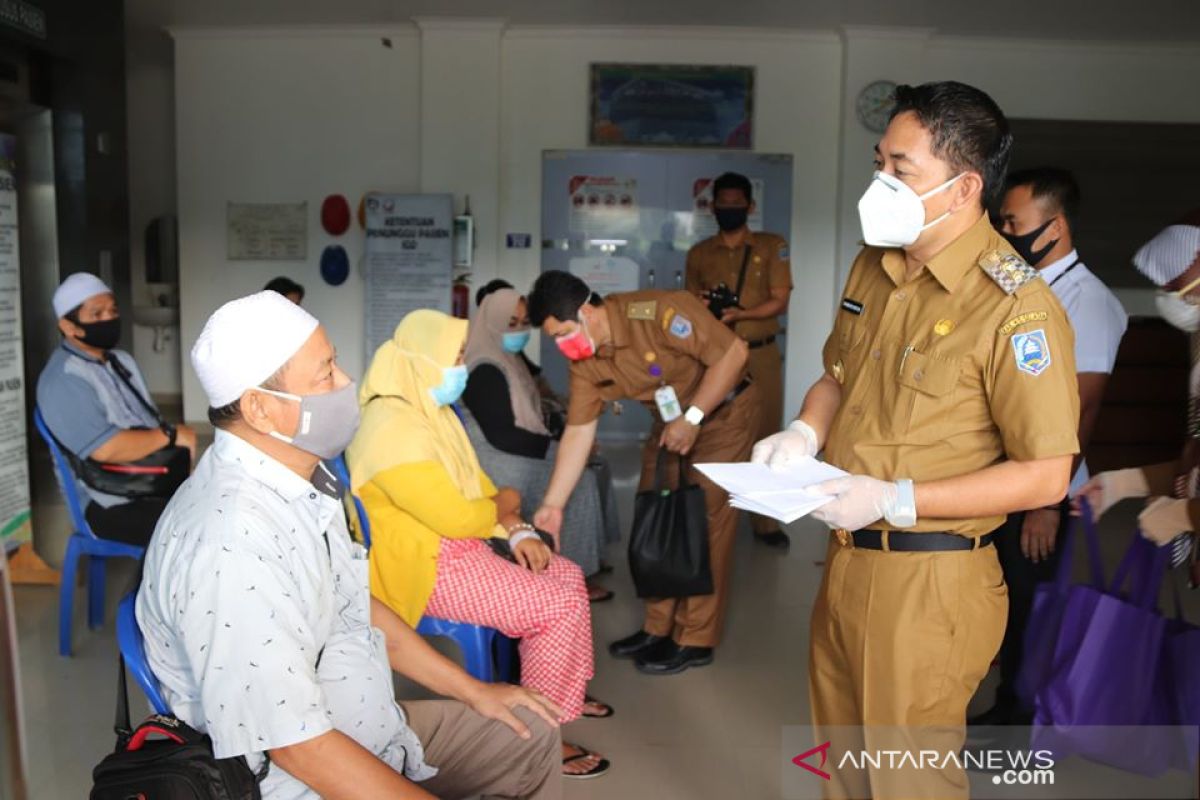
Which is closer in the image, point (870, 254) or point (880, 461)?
point (880, 461)

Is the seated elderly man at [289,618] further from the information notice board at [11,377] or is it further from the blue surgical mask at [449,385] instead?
the information notice board at [11,377]

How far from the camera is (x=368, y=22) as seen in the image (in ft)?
22.7

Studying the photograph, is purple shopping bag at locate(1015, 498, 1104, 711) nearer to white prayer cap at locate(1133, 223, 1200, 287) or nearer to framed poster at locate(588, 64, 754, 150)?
white prayer cap at locate(1133, 223, 1200, 287)

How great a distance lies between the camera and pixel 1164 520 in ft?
6.33

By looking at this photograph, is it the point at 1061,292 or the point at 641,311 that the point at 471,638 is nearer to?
the point at 641,311

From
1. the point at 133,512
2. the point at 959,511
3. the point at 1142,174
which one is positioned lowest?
the point at 133,512

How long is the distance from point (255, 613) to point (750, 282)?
159 inches

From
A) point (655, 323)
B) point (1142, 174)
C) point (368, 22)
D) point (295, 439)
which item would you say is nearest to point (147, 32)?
point (368, 22)

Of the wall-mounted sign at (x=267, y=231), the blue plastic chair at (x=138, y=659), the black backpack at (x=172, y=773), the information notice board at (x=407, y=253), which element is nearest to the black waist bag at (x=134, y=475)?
the blue plastic chair at (x=138, y=659)

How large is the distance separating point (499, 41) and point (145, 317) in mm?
3970

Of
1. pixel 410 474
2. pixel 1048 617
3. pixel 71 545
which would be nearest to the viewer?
pixel 1048 617

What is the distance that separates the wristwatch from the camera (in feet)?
4.75

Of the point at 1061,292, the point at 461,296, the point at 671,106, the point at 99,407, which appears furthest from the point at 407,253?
the point at 1061,292

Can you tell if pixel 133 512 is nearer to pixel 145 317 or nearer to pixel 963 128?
pixel 963 128
